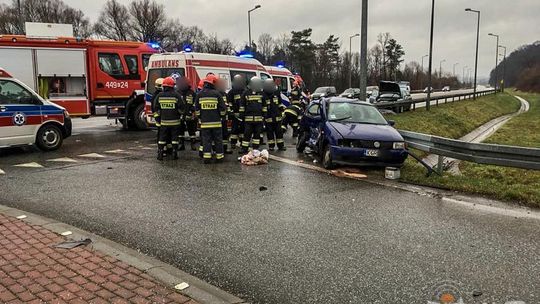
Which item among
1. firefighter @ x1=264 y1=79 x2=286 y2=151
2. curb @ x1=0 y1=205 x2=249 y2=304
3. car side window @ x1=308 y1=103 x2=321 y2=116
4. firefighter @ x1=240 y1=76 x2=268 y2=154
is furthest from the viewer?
firefighter @ x1=264 y1=79 x2=286 y2=151

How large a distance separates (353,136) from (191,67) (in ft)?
20.1

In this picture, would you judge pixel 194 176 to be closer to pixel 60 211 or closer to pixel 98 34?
pixel 60 211

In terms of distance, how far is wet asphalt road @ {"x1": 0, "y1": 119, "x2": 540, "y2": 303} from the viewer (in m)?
4.21

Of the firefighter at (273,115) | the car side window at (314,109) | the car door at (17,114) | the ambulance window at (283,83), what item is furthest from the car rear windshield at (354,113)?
the ambulance window at (283,83)

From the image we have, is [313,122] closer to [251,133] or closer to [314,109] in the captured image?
[314,109]

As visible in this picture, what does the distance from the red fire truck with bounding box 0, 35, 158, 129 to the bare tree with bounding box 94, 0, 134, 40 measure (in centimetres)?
5840

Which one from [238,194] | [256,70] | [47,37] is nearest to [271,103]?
[256,70]

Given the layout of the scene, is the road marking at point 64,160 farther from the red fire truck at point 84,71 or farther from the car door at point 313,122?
the car door at point 313,122

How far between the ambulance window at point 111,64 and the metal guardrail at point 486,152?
36.0 ft

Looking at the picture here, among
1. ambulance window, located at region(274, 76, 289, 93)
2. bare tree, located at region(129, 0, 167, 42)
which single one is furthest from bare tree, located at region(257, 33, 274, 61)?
ambulance window, located at region(274, 76, 289, 93)

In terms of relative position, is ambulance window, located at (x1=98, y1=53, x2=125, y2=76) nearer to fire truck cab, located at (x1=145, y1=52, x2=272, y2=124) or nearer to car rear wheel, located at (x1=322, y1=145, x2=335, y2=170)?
fire truck cab, located at (x1=145, y1=52, x2=272, y2=124)

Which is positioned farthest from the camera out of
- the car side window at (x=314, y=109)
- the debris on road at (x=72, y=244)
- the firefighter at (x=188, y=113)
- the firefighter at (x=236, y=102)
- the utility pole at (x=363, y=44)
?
the utility pole at (x=363, y=44)

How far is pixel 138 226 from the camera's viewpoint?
584cm

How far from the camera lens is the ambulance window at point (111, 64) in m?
16.3
